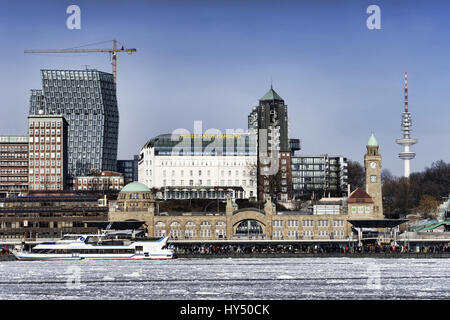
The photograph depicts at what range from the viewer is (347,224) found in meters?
180

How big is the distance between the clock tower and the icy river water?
50941 millimetres

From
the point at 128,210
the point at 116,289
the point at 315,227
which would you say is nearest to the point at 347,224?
the point at 315,227

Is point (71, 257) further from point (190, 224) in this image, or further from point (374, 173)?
point (374, 173)

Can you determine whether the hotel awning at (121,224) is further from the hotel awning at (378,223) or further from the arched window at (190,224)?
the hotel awning at (378,223)

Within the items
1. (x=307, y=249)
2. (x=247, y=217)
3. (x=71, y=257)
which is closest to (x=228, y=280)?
(x=71, y=257)

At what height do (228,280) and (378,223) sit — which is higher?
(378,223)

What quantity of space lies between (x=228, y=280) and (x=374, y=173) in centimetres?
10299

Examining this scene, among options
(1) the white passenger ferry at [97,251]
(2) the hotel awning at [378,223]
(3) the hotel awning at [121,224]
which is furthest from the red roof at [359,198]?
(1) the white passenger ferry at [97,251]

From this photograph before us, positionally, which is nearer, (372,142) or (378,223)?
(378,223)

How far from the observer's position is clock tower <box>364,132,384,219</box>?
18812cm

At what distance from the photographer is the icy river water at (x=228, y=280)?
77250mm

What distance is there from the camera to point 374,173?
191m

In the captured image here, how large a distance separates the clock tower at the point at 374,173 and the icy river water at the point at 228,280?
50.9m

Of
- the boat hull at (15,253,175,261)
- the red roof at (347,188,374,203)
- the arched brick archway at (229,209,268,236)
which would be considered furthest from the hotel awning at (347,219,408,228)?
the boat hull at (15,253,175,261)
